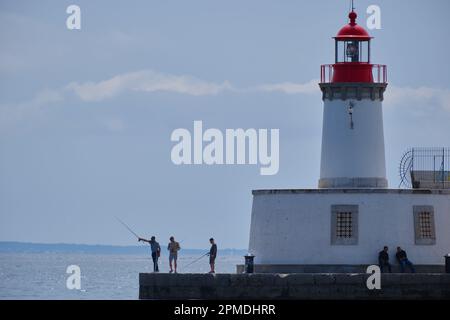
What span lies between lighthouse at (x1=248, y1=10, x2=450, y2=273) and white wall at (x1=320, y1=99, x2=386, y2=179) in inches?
1.2

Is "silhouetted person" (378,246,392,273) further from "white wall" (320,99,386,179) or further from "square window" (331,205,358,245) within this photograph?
"white wall" (320,99,386,179)

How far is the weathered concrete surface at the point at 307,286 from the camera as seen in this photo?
50625mm

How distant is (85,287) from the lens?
85125mm

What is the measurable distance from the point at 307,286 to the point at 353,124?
6.53 metres

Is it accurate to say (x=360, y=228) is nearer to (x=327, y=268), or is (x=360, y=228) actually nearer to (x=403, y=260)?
(x=327, y=268)

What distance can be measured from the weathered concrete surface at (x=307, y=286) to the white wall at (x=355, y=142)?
5069mm

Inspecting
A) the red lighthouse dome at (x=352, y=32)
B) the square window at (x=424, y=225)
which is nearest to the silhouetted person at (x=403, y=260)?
the square window at (x=424, y=225)

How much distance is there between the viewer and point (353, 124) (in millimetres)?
54969

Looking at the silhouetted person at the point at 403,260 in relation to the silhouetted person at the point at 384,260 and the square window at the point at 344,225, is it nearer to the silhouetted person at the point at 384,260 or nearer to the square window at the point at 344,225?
the silhouetted person at the point at 384,260
